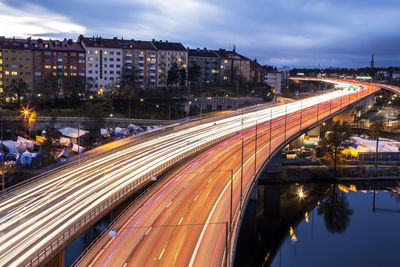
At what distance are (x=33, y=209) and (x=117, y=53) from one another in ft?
178

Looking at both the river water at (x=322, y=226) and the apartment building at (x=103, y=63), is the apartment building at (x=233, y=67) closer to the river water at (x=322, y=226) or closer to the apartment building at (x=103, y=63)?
the apartment building at (x=103, y=63)

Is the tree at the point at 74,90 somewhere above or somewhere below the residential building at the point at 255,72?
below

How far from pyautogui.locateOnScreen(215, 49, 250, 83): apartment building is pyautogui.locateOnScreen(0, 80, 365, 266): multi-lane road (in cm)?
5183

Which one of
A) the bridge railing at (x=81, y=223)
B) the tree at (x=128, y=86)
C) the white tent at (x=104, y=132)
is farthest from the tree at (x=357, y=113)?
the bridge railing at (x=81, y=223)

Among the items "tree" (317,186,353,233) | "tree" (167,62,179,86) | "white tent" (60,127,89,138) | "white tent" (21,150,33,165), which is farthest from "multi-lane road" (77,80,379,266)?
"tree" (167,62,179,86)

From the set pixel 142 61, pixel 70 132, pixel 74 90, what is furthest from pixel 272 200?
pixel 142 61

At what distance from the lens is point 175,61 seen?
72.4 meters

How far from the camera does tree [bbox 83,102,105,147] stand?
123ft

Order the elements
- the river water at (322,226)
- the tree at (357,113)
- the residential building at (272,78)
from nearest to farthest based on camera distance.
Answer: the river water at (322,226)
the tree at (357,113)
the residential building at (272,78)

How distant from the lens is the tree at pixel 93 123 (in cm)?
3756

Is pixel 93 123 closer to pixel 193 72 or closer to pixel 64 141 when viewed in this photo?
pixel 64 141

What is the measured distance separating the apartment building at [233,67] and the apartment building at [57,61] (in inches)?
1249

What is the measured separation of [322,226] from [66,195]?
20138 mm

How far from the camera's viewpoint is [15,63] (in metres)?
58.8
